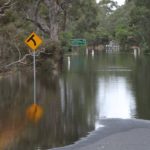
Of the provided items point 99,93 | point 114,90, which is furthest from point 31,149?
point 114,90

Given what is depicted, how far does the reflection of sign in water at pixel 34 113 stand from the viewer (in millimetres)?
16922

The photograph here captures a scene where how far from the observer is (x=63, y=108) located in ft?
63.8

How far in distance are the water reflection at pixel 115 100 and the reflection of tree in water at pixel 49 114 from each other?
0.47 metres

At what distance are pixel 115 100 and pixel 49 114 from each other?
4.77m

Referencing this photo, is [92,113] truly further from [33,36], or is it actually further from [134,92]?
[134,92]

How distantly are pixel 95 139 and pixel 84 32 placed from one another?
10036 centimetres

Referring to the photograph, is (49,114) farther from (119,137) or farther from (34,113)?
(119,137)

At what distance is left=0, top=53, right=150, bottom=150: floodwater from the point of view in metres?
13.7

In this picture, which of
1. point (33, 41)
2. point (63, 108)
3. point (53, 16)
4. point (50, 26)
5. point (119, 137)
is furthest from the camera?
point (50, 26)

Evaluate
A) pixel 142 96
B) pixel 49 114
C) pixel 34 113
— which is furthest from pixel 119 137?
pixel 142 96

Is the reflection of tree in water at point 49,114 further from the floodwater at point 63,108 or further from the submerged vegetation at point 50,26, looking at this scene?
the submerged vegetation at point 50,26

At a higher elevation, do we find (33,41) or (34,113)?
(33,41)

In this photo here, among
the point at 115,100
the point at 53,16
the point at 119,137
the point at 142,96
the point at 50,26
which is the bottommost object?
the point at 119,137

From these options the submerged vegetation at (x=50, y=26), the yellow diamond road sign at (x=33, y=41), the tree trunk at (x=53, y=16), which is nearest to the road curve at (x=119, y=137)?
the yellow diamond road sign at (x=33, y=41)
